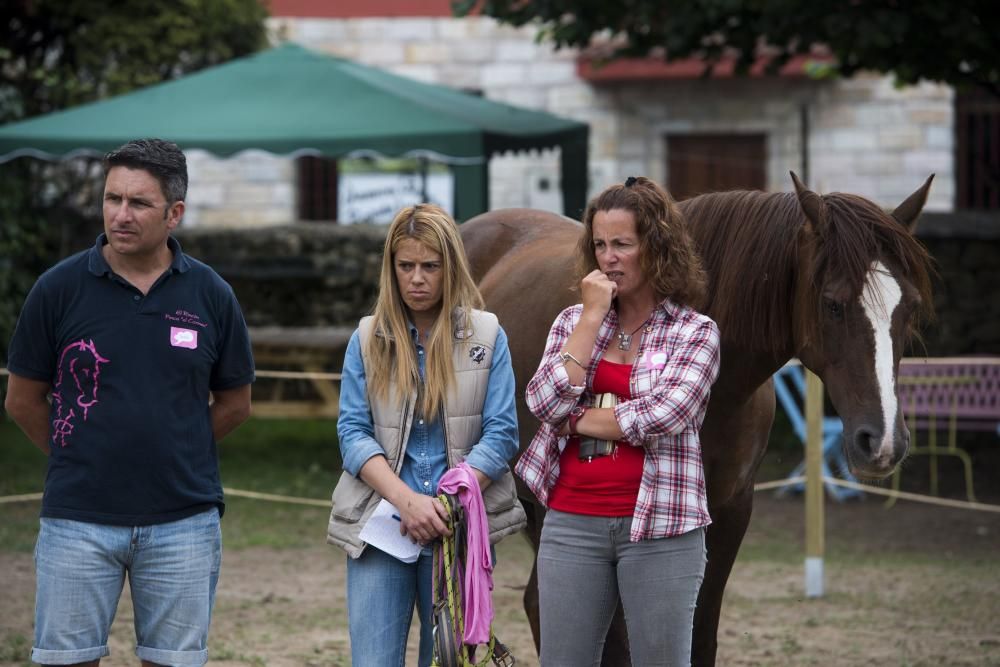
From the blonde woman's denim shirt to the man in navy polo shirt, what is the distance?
0.35 metres

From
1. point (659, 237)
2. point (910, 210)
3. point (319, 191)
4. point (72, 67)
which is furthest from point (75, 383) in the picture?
point (319, 191)

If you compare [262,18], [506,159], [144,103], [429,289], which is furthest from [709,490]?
[506,159]

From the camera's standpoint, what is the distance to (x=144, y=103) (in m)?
10.8

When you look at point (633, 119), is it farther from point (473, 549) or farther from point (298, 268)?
point (473, 549)

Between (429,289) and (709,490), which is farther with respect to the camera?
(709,490)

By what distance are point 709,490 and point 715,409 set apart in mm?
245

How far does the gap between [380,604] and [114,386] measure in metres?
0.82

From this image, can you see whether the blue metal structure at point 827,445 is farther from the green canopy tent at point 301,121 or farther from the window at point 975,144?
the window at point 975,144

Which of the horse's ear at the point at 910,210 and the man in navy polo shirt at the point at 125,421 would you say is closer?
the man in navy polo shirt at the point at 125,421

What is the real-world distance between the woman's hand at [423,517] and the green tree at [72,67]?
8740 mm

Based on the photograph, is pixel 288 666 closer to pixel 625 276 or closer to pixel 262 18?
pixel 625 276

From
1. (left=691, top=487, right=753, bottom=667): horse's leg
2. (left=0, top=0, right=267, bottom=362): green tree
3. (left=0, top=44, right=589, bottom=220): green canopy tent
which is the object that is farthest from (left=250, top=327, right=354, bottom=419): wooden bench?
(left=691, top=487, right=753, bottom=667): horse's leg

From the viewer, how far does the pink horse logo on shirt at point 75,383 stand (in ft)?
10.5

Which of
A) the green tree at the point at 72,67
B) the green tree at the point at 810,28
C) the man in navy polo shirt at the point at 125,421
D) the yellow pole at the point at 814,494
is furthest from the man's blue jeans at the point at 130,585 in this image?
the green tree at the point at 72,67
